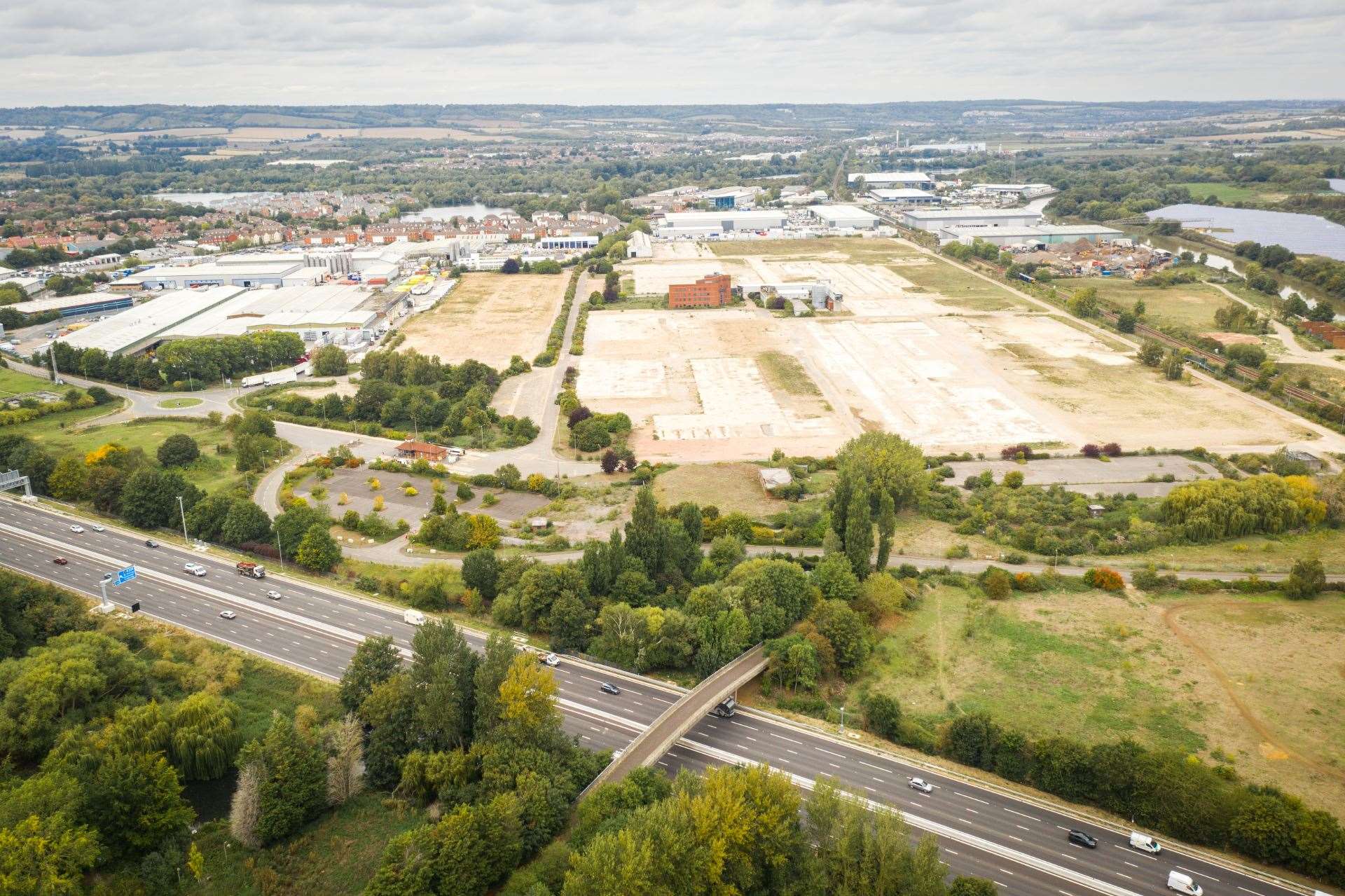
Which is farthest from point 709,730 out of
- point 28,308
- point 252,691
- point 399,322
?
point 28,308

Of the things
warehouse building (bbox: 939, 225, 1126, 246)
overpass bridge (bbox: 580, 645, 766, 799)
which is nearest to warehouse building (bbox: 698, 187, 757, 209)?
warehouse building (bbox: 939, 225, 1126, 246)

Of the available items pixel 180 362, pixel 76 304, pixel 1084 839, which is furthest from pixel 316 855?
pixel 76 304

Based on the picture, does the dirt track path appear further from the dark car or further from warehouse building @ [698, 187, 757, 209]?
warehouse building @ [698, 187, 757, 209]

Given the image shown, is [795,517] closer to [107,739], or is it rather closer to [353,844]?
[353,844]

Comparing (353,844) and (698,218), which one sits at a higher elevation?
(698,218)

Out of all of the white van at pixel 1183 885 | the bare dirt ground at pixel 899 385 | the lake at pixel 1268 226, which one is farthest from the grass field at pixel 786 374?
the lake at pixel 1268 226

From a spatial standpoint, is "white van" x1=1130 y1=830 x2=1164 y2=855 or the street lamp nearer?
"white van" x1=1130 y1=830 x2=1164 y2=855

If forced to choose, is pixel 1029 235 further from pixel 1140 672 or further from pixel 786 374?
pixel 1140 672
